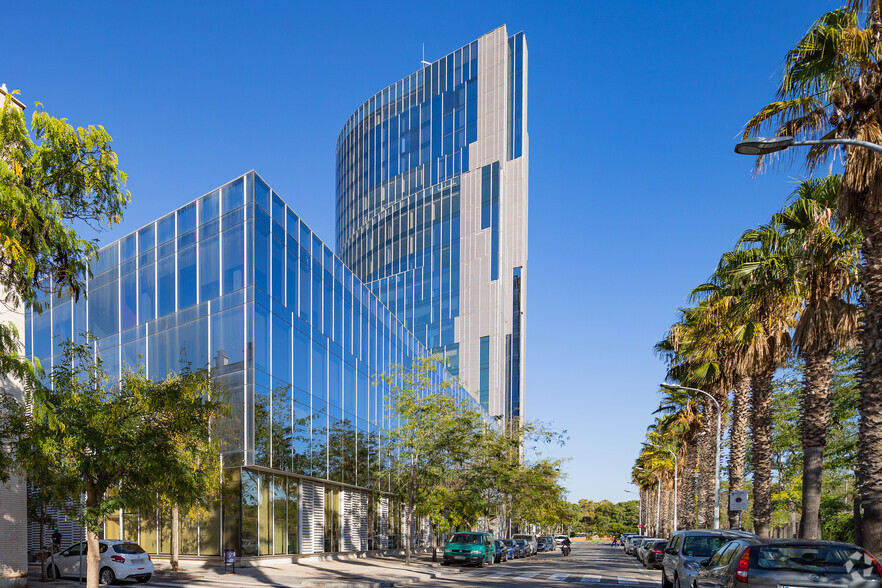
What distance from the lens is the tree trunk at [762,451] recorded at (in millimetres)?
26297

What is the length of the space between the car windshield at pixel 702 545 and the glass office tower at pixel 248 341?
15384 millimetres

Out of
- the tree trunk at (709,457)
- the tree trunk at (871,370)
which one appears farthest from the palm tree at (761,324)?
the tree trunk at (871,370)

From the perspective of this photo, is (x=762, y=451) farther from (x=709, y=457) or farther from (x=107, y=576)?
(x=107, y=576)

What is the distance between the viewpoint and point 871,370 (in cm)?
1455

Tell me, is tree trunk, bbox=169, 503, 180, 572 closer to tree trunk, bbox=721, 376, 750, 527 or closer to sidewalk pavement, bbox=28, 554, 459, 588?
sidewalk pavement, bbox=28, 554, 459, 588

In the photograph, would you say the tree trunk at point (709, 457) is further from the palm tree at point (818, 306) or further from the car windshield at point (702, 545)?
the car windshield at point (702, 545)

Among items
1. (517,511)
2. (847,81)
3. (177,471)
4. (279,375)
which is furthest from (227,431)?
(517,511)

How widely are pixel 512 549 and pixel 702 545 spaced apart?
32.7 metres

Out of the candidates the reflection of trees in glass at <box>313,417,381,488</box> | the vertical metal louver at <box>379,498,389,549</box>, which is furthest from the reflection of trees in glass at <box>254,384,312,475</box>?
the vertical metal louver at <box>379,498,389,549</box>

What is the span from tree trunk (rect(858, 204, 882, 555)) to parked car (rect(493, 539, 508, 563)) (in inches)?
1063

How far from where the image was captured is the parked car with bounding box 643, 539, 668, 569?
35.8m

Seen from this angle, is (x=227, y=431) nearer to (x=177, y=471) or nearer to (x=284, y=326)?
(x=284, y=326)

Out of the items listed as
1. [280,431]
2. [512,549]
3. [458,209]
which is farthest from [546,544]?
[280,431]

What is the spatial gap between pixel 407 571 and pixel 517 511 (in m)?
31.0
